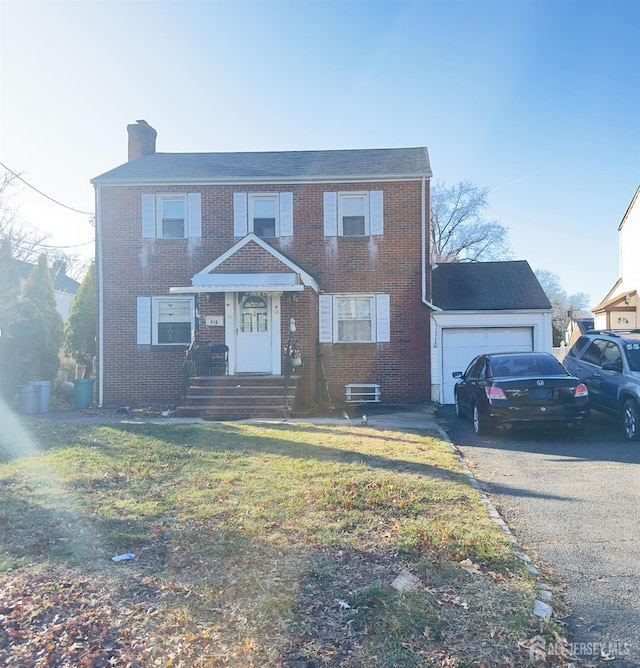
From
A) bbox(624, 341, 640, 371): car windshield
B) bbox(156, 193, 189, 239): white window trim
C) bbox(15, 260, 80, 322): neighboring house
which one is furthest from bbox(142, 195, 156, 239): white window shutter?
bbox(15, 260, 80, 322): neighboring house

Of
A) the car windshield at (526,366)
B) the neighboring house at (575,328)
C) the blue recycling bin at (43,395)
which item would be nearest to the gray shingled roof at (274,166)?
the blue recycling bin at (43,395)

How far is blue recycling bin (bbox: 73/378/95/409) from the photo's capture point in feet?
51.4

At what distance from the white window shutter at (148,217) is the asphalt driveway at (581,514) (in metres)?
9.95

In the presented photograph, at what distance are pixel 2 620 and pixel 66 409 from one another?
12.9m

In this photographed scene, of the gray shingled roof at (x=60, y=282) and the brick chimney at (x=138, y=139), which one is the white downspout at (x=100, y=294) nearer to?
the brick chimney at (x=138, y=139)

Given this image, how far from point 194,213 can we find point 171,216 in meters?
0.68

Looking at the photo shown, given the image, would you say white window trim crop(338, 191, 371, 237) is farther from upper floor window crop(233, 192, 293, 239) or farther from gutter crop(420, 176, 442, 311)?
gutter crop(420, 176, 442, 311)

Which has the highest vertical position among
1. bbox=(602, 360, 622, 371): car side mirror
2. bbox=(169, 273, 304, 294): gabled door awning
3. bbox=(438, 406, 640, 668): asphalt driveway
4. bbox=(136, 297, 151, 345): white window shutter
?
bbox=(169, 273, 304, 294): gabled door awning

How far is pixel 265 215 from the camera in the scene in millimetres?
15961

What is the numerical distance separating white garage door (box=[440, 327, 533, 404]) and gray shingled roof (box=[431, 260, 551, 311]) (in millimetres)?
653

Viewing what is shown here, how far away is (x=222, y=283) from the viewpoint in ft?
45.5

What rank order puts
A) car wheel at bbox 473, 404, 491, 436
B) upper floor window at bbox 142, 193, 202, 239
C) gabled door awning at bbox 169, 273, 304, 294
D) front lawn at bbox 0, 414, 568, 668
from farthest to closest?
upper floor window at bbox 142, 193, 202, 239 < gabled door awning at bbox 169, 273, 304, 294 < car wheel at bbox 473, 404, 491, 436 < front lawn at bbox 0, 414, 568, 668

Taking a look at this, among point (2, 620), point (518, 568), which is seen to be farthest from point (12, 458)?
point (518, 568)

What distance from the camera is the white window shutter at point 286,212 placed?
622 inches
